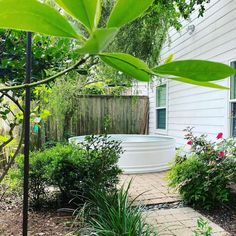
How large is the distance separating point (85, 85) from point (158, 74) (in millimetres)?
7963

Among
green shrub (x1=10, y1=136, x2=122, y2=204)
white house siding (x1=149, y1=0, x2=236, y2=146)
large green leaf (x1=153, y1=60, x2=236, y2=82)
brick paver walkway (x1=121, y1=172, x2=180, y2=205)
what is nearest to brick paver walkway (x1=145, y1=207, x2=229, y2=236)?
brick paver walkway (x1=121, y1=172, x2=180, y2=205)

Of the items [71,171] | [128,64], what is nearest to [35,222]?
[71,171]

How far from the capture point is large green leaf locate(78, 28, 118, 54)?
0.34 m

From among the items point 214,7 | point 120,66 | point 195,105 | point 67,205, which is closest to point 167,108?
point 195,105

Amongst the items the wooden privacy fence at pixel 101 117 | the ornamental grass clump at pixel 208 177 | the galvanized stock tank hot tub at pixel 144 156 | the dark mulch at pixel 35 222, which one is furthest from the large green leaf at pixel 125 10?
the wooden privacy fence at pixel 101 117

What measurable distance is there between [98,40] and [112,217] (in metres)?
2.28

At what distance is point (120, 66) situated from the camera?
0.46 m

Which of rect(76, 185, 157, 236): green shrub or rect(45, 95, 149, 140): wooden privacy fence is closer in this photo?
rect(76, 185, 157, 236): green shrub

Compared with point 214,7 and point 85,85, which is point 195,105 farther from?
point 85,85

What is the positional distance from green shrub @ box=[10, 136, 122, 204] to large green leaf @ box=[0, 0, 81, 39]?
2998 mm

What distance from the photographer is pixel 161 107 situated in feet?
27.1

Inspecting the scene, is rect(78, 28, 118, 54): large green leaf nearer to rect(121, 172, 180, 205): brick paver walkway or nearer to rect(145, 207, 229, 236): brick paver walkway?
rect(145, 207, 229, 236): brick paver walkway

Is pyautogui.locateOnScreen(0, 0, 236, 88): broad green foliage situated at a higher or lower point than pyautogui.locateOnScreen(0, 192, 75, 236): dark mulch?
higher

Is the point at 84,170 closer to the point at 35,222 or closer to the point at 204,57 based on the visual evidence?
the point at 35,222
